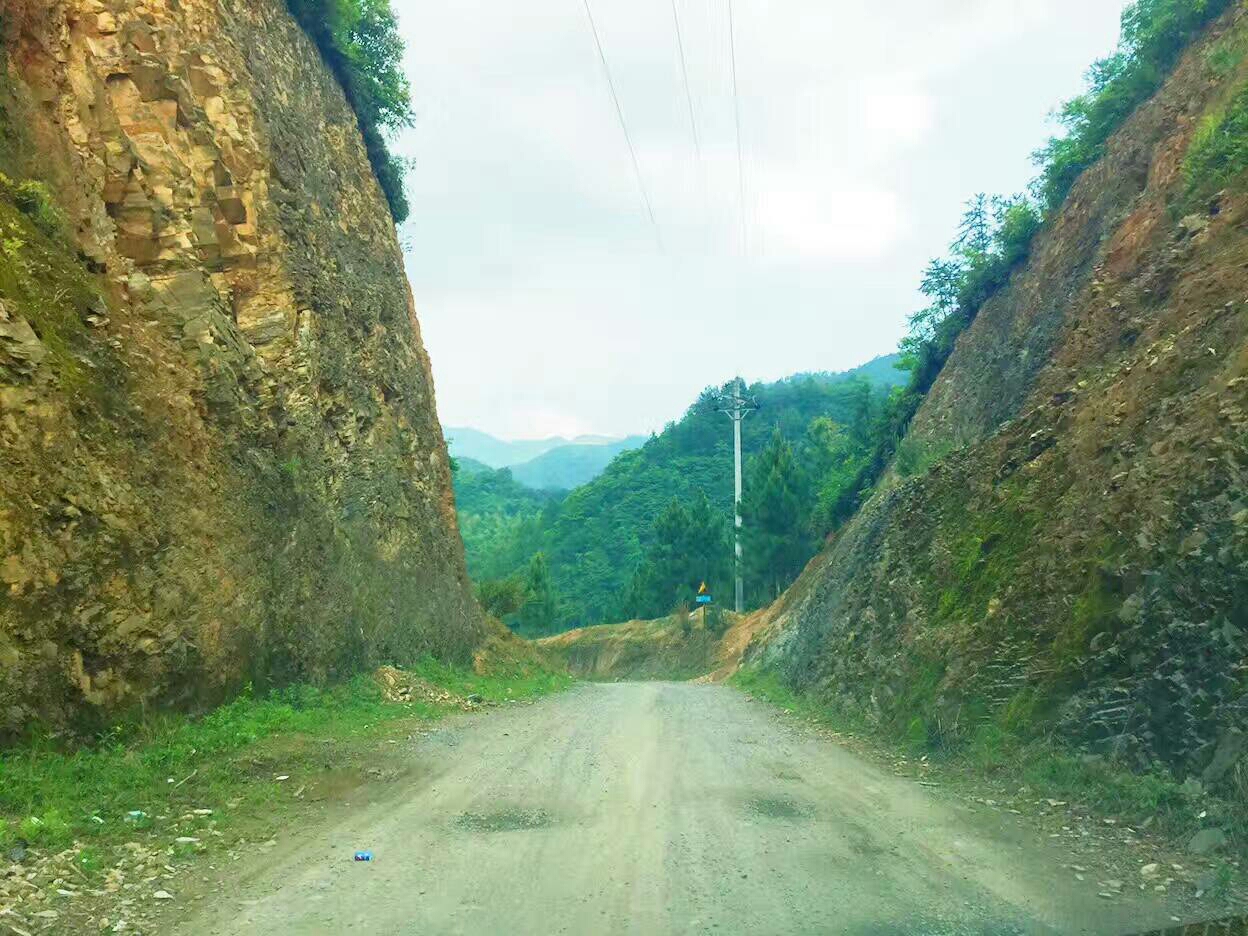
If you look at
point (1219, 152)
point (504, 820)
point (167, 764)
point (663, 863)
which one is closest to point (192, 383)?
point (167, 764)

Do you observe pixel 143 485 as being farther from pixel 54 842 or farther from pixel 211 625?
pixel 54 842

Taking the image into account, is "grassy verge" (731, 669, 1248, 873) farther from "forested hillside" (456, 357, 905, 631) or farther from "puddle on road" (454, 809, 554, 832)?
"forested hillside" (456, 357, 905, 631)

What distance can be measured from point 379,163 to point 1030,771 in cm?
2418

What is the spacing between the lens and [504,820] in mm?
7648

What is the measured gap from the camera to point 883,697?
45.0 feet

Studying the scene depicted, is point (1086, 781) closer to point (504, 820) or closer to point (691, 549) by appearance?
point (504, 820)

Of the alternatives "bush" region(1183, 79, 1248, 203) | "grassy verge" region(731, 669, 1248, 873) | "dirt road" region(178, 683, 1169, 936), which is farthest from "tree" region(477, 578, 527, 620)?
"bush" region(1183, 79, 1248, 203)

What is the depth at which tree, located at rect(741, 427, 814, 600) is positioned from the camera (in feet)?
174

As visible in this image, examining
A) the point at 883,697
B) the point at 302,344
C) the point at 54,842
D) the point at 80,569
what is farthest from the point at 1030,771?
the point at 302,344

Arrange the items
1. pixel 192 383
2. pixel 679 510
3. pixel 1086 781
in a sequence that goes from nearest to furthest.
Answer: pixel 1086 781 < pixel 192 383 < pixel 679 510

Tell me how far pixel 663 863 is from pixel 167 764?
15.9 ft

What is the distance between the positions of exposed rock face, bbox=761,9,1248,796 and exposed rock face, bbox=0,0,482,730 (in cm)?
862

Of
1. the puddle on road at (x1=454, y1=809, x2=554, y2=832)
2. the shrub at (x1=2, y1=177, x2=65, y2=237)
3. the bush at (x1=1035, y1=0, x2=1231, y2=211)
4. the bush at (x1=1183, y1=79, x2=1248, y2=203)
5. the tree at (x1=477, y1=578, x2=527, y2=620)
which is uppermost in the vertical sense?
the bush at (x1=1035, y1=0, x2=1231, y2=211)

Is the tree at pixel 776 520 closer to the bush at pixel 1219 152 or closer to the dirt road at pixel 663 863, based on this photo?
the bush at pixel 1219 152
